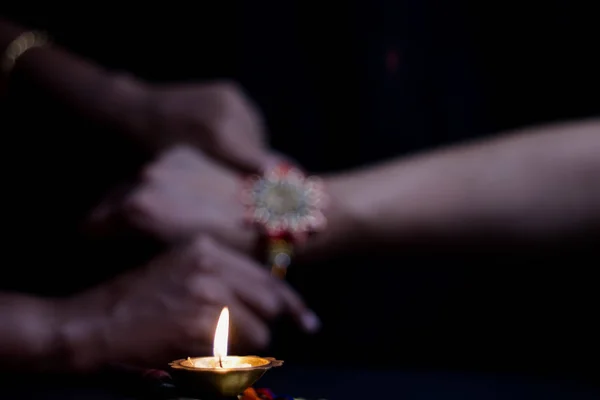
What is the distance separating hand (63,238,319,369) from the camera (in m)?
0.77

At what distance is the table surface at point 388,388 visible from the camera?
2.09ft

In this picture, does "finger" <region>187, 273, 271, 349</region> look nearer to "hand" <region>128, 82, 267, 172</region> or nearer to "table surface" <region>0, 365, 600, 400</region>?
"table surface" <region>0, 365, 600, 400</region>

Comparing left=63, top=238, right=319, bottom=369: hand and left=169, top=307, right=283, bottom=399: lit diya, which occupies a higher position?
left=63, top=238, right=319, bottom=369: hand

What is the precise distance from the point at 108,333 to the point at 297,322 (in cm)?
24

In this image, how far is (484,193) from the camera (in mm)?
919

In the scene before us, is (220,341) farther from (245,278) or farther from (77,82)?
(77,82)

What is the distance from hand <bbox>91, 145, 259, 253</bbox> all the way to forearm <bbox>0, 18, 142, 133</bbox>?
29 cm

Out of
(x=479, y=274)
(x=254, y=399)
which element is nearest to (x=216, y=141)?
(x=479, y=274)

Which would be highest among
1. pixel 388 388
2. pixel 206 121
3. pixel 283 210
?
pixel 206 121

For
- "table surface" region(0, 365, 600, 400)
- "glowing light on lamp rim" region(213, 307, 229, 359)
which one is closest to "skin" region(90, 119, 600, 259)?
"table surface" region(0, 365, 600, 400)

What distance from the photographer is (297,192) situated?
95 centimetres

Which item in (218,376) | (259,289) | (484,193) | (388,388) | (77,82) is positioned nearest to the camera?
(218,376)

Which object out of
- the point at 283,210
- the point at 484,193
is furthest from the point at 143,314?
the point at 484,193

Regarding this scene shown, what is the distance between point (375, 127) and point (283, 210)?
31 cm
